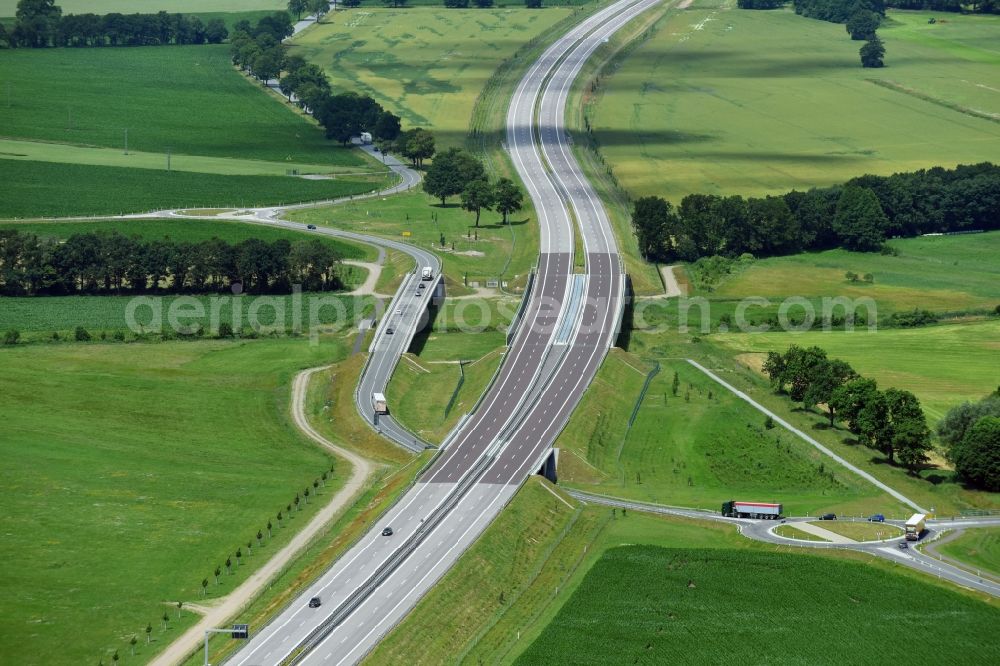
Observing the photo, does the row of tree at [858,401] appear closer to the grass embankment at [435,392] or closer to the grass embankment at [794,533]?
the grass embankment at [794,533]

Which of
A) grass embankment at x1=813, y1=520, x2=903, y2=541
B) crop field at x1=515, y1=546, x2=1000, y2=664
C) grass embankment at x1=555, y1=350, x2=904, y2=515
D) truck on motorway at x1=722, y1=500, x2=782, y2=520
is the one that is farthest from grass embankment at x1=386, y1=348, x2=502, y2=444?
grass embankment at x1=813, y1=520, x2=903, y2=541

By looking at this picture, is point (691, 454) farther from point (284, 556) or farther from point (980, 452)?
point (284, 556)

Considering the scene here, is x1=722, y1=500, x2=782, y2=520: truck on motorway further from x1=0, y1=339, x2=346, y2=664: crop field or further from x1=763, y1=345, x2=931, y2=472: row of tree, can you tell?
x1=0, y1=339, x2=346, y2=664: crop field

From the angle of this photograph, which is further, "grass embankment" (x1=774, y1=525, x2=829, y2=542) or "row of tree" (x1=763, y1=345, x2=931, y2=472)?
"row of tree" (x1=763, y1=345, x2=931, y2=472)

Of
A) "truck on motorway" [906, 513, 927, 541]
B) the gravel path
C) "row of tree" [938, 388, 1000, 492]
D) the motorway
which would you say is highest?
"row of tree" [938, 388, 1000, 492]

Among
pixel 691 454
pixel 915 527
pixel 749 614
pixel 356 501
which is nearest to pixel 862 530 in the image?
pixel 915 527

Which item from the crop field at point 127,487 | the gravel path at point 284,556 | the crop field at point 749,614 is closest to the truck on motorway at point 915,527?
the crop field at point 749,614

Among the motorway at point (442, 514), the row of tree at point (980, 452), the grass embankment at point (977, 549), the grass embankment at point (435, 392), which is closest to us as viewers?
the motorway at point (442, 514)
